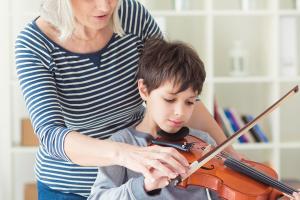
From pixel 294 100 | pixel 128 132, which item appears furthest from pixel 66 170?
pixel 294 100

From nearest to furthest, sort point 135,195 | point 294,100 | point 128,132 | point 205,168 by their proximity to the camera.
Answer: point 135,195, point 205,168, point 128,132, point 294,100

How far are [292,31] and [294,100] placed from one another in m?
0.48

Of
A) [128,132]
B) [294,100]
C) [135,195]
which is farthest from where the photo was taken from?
[294,100]

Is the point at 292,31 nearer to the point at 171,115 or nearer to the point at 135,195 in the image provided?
the point at 171,115

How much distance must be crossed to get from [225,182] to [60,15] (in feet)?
1.85

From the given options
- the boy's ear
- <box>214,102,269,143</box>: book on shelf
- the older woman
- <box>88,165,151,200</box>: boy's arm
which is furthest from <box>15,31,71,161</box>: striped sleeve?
<box>214,102,269,143</box>: book on shelf

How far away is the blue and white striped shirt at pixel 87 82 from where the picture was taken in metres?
1.42

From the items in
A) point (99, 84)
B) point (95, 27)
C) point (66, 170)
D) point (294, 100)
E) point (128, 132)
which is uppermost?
point (95, 27)

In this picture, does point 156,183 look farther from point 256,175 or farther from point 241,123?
point 241,123

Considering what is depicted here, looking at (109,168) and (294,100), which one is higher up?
(109,168)

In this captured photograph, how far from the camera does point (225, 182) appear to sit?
132cm

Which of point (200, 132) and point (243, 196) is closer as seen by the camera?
point (243, 196)

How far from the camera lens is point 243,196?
127 centimetres

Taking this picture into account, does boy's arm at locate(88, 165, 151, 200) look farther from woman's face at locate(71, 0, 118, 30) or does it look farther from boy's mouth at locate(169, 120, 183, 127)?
woman's face at locate(71, 0, 118, 30)
